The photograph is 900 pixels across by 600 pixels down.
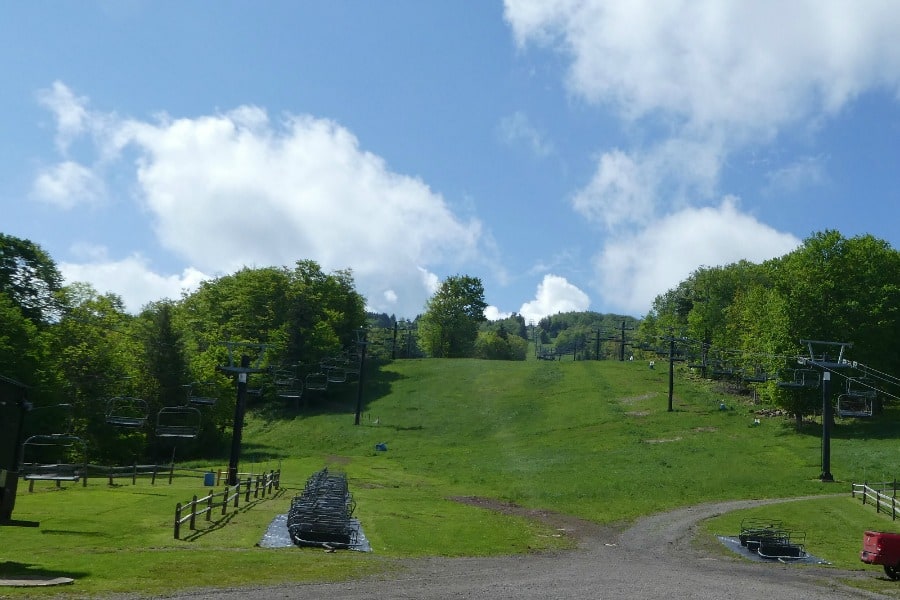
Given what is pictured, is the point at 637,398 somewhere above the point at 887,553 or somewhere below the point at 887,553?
above

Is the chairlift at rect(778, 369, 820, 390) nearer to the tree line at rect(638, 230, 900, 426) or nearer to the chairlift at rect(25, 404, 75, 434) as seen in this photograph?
the tree line at rect(638, 230, 900, 426)

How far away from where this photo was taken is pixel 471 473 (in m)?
60.0

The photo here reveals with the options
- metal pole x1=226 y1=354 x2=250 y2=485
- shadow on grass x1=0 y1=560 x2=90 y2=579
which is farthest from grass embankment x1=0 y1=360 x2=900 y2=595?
metal pole x1=226 y1=354 x2=250 y2=485

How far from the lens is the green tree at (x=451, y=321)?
15312 centimetres

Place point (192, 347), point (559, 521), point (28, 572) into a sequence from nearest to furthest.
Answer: point (28, 572) → point (559, 521) → point (192, 347)

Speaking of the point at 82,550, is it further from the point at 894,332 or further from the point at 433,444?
the point at 894,332

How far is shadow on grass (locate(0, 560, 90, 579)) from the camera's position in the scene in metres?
19.0

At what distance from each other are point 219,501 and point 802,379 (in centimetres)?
3785

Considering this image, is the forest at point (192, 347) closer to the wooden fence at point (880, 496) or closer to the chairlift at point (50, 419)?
the chairlift at point (50, 419)

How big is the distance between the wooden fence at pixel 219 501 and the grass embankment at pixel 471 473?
2.61 ft

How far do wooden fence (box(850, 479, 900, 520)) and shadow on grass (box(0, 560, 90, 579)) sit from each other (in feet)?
124

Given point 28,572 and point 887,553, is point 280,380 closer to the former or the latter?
point 28,572

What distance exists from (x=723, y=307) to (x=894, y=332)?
47.4m

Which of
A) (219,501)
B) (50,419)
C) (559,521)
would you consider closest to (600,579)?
(559,521)
